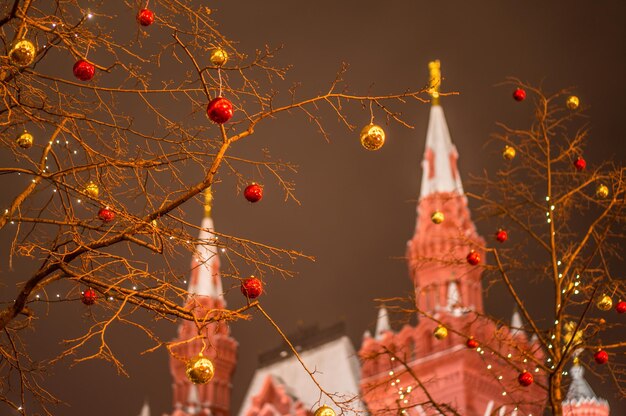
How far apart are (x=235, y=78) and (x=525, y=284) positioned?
1325 cm

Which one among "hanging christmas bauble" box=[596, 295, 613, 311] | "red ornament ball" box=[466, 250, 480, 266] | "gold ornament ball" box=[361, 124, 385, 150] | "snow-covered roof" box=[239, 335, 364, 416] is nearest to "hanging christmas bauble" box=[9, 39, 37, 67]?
"gold ornament ball" box=[361, 124, 385, 150]

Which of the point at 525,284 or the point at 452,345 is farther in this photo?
the point at 525,284

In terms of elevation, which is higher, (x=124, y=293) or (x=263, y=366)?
(x=263, y=366)

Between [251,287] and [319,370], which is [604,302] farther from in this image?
[319,370]

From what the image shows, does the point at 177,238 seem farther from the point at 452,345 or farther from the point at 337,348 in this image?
the point at 337,348

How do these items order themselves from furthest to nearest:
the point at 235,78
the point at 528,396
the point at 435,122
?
the point at 435,122 → the point at 528,396 → the point at 235,78

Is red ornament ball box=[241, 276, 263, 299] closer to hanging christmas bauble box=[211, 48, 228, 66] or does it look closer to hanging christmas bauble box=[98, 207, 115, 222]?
hanging christmas bauble box=[98, 207, 115, 222]

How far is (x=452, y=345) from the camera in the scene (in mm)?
22391

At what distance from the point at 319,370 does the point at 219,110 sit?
2291cm

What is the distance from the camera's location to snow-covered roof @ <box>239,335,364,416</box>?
26.6 m

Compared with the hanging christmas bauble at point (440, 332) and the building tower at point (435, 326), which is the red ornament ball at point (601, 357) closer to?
the hanging christmas bauble at point (440, 332)

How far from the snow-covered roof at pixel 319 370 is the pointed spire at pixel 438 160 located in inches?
231

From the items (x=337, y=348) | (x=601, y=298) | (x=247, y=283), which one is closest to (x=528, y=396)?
(x=337, y=348)

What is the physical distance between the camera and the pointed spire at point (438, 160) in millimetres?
25281
